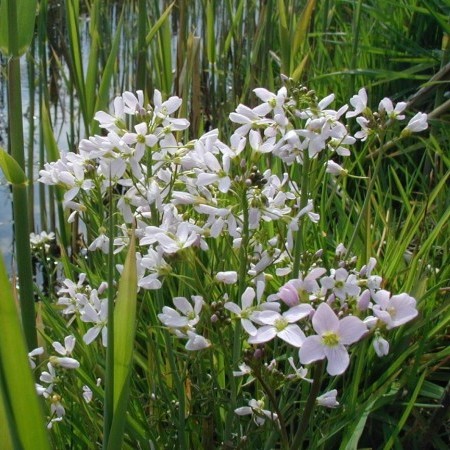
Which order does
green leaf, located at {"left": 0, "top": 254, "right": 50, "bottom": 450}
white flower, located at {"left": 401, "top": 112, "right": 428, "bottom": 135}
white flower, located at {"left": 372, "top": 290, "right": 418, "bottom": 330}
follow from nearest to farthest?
green leaf, located at {"left": 0, "top": 254, "right": 50, "bottom": 450} < white flower, located at {"left": 372, "top": 290, "right": 418, "bottom": 330} < white flower, located at {"left": 401, "top": 112, "right": 428, "bottom": 135}

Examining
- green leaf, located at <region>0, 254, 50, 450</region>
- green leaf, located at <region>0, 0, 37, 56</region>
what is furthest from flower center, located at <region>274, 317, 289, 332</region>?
green leaf, located at <region>0, 0, 37, 56</region>

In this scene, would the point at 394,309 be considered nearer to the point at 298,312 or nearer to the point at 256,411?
the point at 298,312

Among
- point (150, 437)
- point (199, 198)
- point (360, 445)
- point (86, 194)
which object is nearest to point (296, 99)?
point (199, 198)

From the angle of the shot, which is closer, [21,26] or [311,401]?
[311,401]

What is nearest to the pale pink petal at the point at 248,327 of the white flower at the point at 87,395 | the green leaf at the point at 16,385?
the green leaf at the point at 16,385

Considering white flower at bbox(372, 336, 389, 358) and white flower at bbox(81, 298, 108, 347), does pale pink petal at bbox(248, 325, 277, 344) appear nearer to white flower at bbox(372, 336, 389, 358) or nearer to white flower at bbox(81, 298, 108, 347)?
white flower at bbox(372, 336, 389, 358)

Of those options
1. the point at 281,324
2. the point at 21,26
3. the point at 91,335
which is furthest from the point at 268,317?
the point at 21,26

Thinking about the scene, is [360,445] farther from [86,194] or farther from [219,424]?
[86,194]
